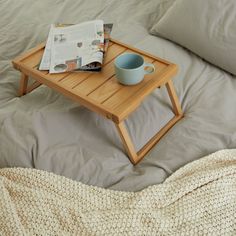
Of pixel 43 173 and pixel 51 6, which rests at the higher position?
pixel 51 6

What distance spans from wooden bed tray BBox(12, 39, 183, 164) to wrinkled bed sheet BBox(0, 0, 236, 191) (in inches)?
2.0

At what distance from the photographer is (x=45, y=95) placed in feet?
4.38

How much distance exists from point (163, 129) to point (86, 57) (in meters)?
0.37

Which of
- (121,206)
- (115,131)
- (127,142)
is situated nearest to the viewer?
(121,206)

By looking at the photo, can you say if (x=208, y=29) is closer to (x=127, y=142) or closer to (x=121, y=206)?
(x=127, y=142)

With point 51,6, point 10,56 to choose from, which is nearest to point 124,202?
point 10,56

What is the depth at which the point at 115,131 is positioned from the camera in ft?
3.89

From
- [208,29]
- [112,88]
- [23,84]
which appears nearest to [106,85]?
[112,88]

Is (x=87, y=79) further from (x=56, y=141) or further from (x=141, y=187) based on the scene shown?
(x=141, y=187)

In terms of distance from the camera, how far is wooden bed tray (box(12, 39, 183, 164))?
1.04m

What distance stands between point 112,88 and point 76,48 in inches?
10.2

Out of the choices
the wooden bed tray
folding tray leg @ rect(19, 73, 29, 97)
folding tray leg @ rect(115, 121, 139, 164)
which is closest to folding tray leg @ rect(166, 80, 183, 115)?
the wooden bed tray

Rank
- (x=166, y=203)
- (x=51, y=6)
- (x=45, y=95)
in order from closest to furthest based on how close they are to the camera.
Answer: (x=166, y=203), (x=45, y=95), (x=51, y=6)

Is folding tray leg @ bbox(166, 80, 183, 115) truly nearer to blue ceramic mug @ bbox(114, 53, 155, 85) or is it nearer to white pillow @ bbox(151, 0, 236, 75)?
blue ceramic mug @ bbox(114, 53, 155, 85)
